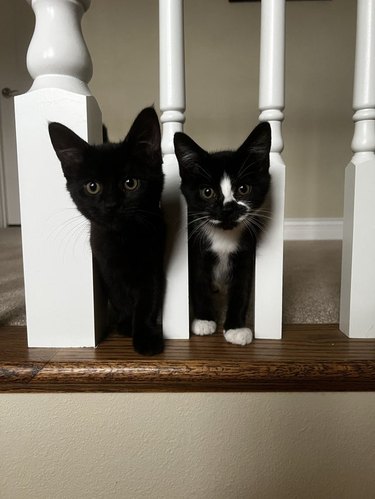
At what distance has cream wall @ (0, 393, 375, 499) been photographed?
0.63 meters

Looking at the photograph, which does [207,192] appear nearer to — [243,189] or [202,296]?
[243,189]

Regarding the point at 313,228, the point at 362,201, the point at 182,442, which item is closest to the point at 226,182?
the point at 362,201

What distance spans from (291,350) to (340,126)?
217 cm

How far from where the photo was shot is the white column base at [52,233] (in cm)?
65

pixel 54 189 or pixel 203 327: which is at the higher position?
pixel 54 189

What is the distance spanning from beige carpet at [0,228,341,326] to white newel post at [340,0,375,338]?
112 mm

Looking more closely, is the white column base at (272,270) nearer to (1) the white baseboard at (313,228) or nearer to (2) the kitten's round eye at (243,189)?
(2) the kitten's round eye at (243,189)

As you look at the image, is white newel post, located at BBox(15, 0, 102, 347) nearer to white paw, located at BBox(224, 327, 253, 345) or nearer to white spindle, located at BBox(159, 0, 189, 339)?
white spindle, located at BBox(159, 0, 189, 339)

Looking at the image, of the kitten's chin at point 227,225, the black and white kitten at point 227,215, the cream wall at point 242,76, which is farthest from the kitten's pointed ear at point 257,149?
the cream wall at point 242,76

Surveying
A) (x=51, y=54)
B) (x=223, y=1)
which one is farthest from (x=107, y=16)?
(x=51, y=54)

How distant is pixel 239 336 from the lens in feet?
2.34

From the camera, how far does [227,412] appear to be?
0.63m

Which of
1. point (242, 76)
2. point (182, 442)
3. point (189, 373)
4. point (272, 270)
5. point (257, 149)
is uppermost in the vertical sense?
point (242, 76)

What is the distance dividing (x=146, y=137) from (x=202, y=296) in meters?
0.33
